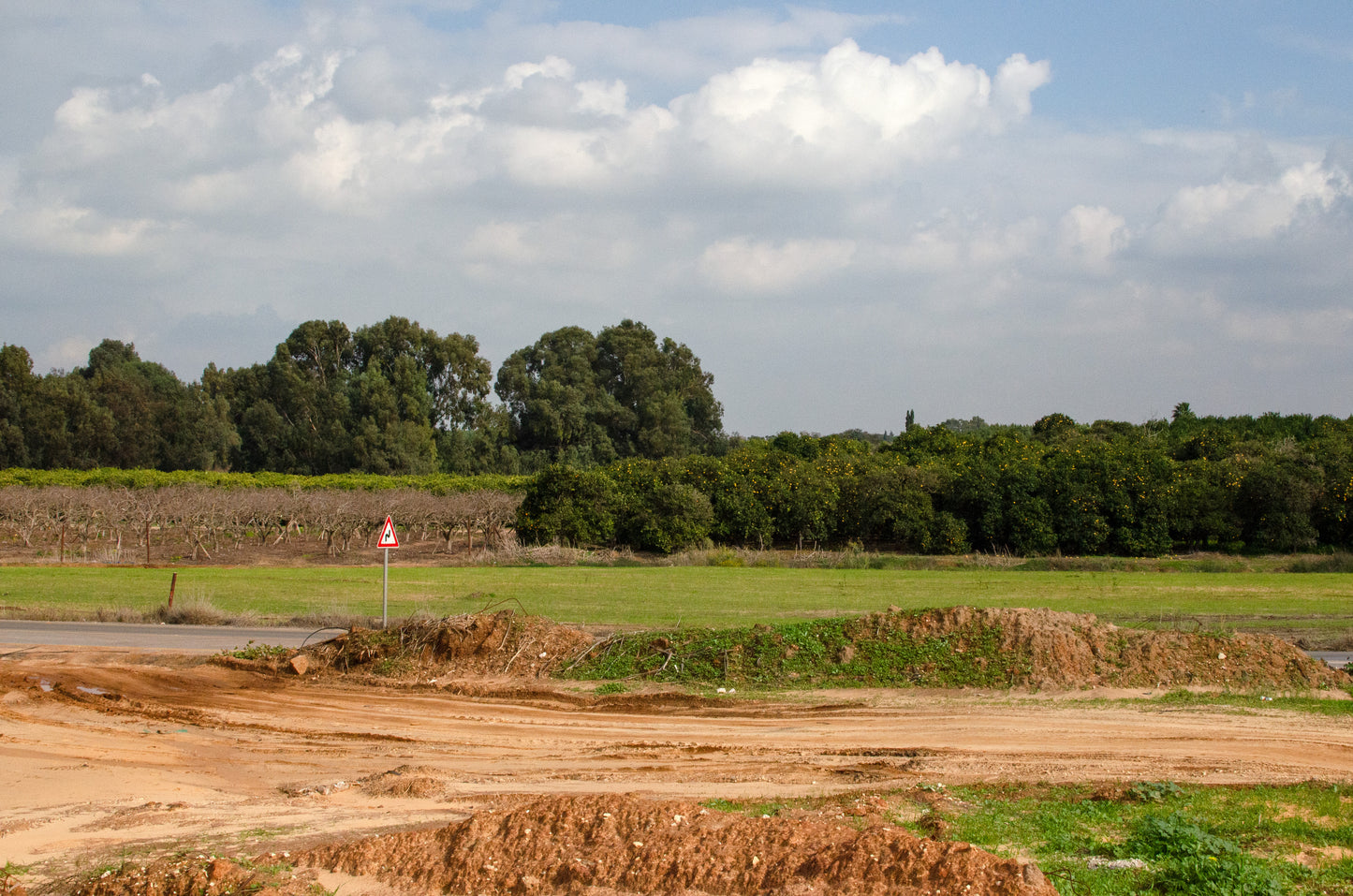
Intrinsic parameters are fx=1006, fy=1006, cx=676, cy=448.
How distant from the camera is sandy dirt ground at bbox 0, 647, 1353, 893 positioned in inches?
324

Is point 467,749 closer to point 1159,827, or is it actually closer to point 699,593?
point 1159,827

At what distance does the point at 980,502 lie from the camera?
4500 centimetres

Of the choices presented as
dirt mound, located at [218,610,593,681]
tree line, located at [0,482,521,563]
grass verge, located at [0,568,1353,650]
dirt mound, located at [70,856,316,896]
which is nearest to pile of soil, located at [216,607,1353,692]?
dirt mound, located at [218,610,593,681]

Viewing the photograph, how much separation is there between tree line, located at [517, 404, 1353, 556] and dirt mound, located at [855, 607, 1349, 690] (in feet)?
97.6

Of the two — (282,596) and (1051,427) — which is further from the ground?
(1051,427)

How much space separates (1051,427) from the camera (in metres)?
70.5

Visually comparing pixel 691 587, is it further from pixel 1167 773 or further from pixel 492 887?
pixel 492 887

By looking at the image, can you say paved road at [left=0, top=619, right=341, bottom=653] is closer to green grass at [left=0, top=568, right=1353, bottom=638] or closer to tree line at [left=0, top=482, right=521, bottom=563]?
green grass at [left=0, top=568, right=1353, bottom=638]

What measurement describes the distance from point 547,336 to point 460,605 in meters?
72.0

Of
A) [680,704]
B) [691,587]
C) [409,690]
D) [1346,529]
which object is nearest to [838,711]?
[680,704]

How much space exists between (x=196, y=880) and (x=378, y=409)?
7646 centimetres

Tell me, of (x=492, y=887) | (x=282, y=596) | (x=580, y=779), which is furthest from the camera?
(x=282, y=596)

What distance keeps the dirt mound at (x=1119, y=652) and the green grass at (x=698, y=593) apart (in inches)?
218

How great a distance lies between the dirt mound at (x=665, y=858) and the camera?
6.23 m
